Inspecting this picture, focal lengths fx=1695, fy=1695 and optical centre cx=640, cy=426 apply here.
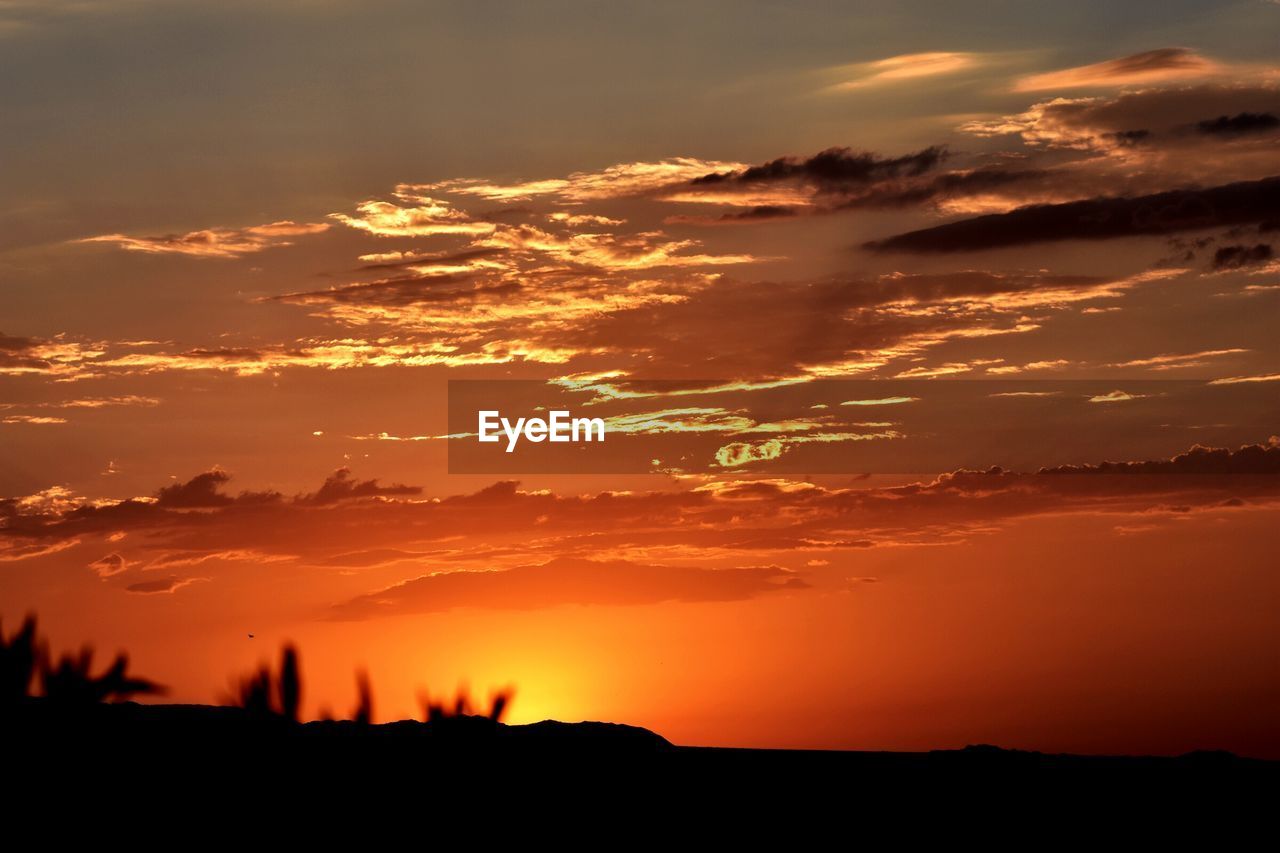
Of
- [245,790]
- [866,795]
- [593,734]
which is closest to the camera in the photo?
[245,790]

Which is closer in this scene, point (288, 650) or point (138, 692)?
point (138, 692)

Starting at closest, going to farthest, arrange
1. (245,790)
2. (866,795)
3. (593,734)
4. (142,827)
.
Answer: (142,827), (245,790), (866,795), (593,734)

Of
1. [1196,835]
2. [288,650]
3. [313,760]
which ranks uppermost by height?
Result: [288,650]

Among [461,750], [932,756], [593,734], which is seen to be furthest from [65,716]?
[932,756]

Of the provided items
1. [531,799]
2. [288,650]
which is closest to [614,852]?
[531,799]

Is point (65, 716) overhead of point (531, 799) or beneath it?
overhead

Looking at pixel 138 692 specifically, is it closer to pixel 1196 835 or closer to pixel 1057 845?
pixel 1057 845

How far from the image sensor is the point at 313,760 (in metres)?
18.9

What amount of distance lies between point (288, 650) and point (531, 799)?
606 centimetres

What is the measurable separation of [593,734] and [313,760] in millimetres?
3672

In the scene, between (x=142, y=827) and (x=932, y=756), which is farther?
(x=932, y=756)

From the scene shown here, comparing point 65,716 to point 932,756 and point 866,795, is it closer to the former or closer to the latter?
point 866,795

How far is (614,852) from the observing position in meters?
17.1

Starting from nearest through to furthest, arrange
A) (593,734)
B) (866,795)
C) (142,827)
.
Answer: (142,827) < (866,795) < (593,734)
